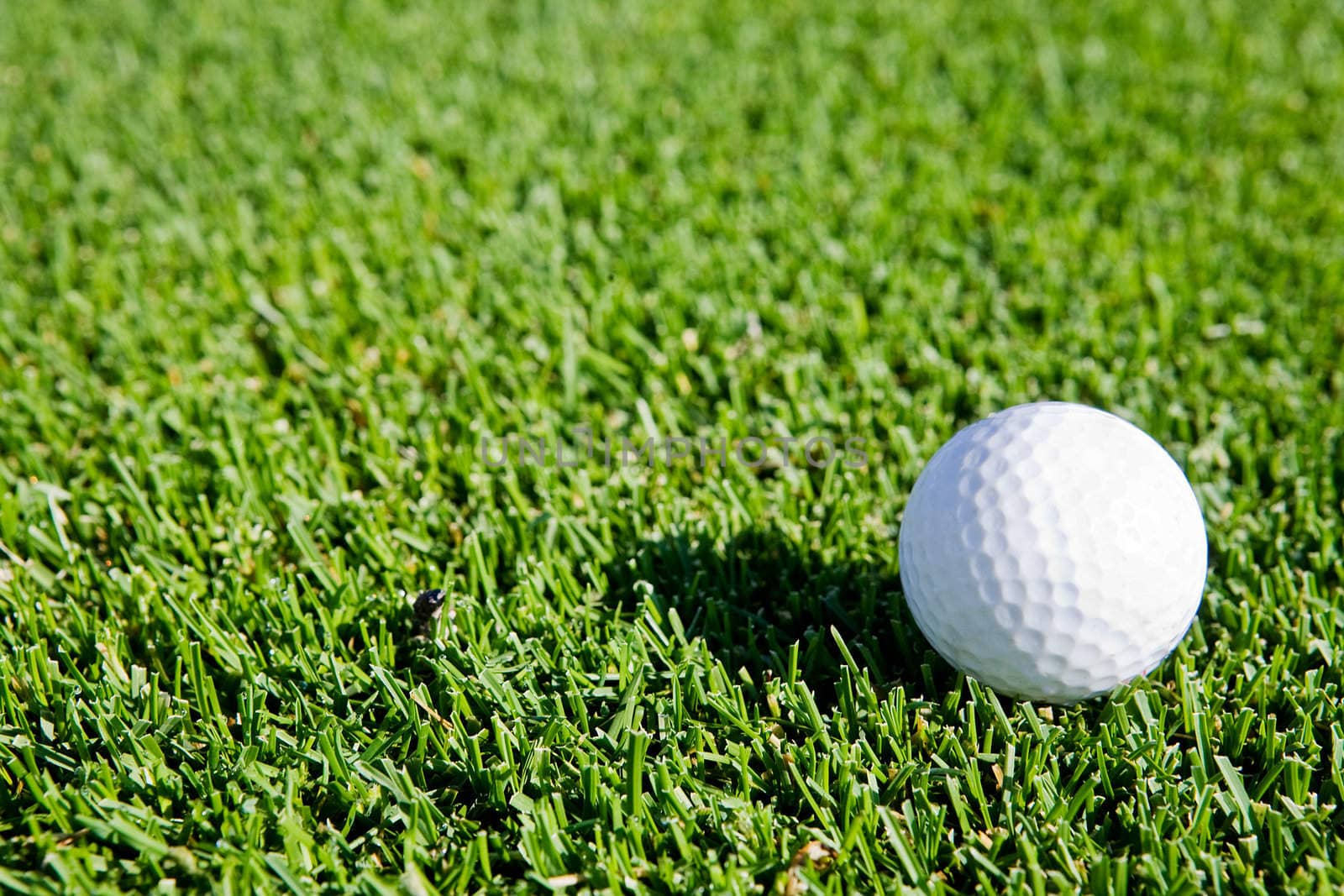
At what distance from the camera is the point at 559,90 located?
15.2 ft

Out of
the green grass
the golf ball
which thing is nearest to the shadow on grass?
the green grass

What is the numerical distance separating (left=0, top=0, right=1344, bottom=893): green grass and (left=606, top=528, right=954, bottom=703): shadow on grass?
0.04 feet

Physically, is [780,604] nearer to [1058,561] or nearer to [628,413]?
[1058,561]

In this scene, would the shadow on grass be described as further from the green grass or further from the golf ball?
the golf ball

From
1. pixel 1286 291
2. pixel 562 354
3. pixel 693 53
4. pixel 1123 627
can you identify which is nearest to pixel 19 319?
pixel 562 354

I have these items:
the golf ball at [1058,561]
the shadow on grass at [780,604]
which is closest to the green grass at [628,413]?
the shadow on grass at [780,604]

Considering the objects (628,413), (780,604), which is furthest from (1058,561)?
(628,413)

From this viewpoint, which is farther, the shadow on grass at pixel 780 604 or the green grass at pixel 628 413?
the shadow on grass at pixel 780 604

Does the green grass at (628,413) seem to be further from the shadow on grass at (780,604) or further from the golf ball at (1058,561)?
the golf ball at (1058,561)

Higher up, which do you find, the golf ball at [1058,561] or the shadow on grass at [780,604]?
the golf ball at [1058,561]

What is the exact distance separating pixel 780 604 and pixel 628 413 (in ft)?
2.75

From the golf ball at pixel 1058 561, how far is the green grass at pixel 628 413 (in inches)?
5.1

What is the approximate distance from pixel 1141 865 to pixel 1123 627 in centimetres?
43

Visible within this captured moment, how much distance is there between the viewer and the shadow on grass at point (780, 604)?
2.38 meters
